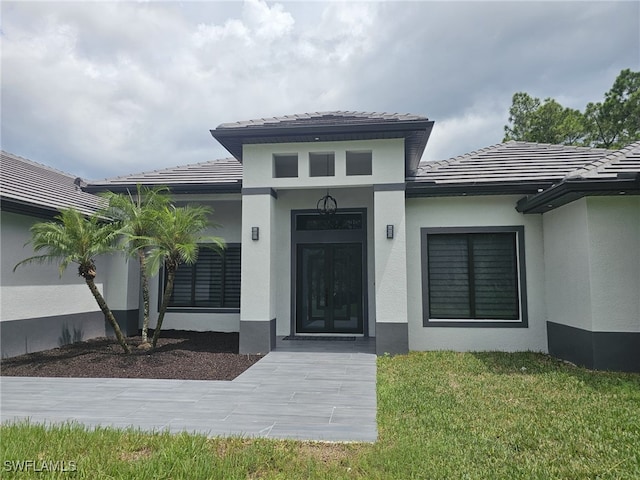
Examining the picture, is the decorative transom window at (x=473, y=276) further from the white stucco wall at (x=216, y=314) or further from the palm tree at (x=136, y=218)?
the palm tree at (x=136, y=218)

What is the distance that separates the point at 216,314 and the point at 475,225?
303 inches

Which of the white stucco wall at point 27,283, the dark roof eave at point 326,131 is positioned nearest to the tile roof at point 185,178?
the dark roof eave at point 326,131

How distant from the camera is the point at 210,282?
11750 mm

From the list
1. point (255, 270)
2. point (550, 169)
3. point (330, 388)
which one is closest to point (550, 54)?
point (550, 169)

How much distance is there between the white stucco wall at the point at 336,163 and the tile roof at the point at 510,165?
919 millimetres

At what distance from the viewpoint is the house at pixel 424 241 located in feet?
23.7

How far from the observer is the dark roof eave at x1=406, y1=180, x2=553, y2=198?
8.95 m

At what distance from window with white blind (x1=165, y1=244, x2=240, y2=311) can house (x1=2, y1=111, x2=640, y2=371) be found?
1448 mm

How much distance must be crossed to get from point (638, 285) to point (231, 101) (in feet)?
38.4

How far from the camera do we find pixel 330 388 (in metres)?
6.22

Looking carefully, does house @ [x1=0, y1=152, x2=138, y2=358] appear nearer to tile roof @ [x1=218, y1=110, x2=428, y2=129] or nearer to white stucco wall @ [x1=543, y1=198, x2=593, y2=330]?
tile roof @ [x1=218, y1=110, x2=428, y2=129]

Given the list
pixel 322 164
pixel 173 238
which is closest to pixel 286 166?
pixel 322 164

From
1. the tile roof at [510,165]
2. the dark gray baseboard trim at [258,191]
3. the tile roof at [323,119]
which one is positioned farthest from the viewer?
the tile roof at [510,165]

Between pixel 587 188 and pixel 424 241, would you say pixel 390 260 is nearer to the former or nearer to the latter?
pixel 424 241
